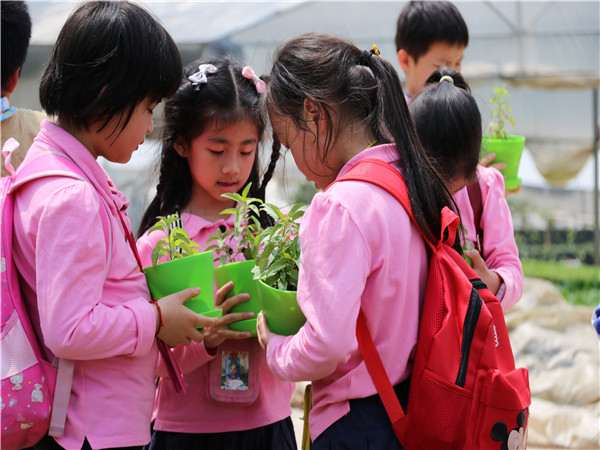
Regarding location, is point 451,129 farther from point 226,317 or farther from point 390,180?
point 226,317

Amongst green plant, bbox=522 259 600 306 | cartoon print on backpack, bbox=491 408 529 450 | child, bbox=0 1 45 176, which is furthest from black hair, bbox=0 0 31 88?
green plant, bbox=522 259 600 306

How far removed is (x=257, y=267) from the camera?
1.63 meters

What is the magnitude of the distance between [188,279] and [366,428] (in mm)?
511

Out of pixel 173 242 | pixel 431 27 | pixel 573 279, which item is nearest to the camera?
pixel 173 242

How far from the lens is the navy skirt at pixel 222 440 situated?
6.36 ft

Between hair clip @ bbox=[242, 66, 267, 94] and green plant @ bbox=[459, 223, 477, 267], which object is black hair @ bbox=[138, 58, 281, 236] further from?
green plant @ bbox=[459, 223, 477, 267]

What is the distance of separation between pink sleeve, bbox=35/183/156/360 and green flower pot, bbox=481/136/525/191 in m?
1.45

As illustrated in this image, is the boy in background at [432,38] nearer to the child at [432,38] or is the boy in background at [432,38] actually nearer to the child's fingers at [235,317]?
the child at [432,38]

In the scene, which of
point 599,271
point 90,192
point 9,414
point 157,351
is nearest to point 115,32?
point 90,192

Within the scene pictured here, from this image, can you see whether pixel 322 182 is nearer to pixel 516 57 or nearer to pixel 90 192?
pixel 90 192

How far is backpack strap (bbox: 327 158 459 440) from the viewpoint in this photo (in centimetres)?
141

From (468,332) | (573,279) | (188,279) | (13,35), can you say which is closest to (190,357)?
(188,279)

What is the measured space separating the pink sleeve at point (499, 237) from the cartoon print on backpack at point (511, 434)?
0.64 m

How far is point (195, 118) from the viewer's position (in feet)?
7.06
